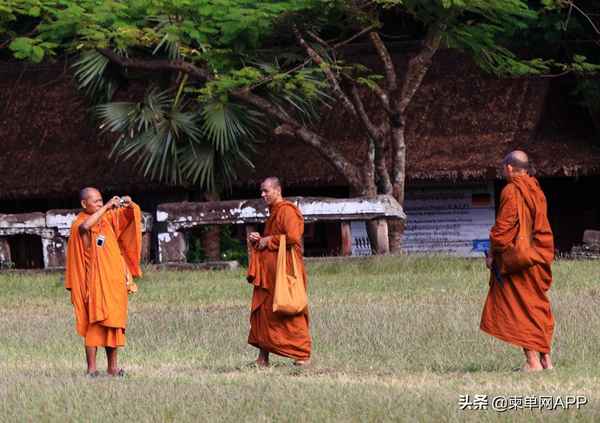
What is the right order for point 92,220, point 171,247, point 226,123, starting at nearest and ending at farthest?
point 92,220 < point 171,247 < point 226,123

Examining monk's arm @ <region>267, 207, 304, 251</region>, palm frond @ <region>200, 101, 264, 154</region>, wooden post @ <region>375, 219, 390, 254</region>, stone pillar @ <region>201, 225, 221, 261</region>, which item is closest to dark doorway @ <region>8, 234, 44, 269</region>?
stone pillar @ <region>201, 225, 221, 261</region>

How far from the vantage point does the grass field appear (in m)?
9.98

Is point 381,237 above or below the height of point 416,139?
below

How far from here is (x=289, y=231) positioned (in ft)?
42.7

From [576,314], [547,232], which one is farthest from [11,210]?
[547,232]

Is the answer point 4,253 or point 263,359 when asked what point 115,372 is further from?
point 4,253

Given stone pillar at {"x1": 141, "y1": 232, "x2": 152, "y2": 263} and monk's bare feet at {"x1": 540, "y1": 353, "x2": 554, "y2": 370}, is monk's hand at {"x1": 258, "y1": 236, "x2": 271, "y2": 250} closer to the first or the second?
monk's bare feet at {"x1": 540, "y1": 353, "x2": 554, "y2": 370}

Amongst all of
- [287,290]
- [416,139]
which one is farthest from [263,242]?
[416,139]

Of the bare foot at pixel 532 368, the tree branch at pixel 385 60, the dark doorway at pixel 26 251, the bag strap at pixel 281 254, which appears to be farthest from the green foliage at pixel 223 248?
the bare foot at pixel 532 368

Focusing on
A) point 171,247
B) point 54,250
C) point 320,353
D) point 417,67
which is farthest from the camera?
point 54,250

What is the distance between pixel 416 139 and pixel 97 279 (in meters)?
13.0

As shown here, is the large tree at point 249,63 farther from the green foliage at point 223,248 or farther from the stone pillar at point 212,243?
the green foliage at point 223,248

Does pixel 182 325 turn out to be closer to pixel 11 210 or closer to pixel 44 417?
pixel 44 417

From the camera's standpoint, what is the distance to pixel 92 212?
12.5 m
